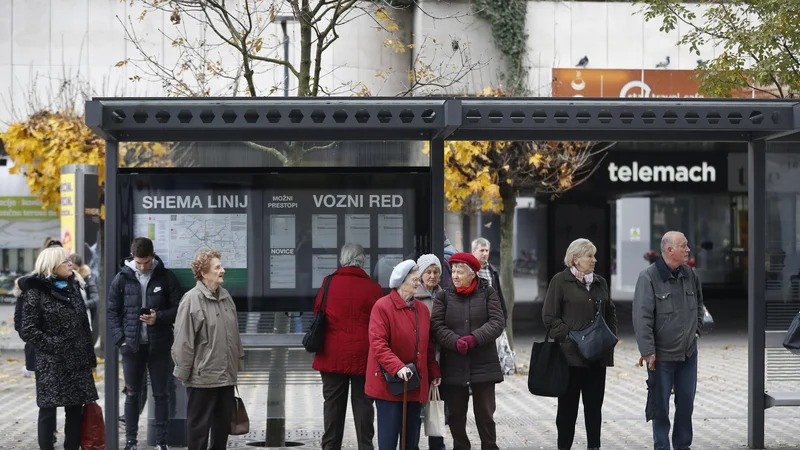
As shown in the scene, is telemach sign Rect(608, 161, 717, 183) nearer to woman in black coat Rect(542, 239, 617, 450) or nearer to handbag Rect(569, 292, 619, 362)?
woman in black coat Rect(542, 239, 617, 450)

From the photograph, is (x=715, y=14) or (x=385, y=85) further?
(x=385, y=85)

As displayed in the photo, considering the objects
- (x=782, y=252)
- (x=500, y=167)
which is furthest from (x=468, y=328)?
(x=500, y=167)

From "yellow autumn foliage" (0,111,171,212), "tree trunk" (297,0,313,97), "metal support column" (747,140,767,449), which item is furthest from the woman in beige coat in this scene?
"yellow autumn foliage" (0,111,171,212)

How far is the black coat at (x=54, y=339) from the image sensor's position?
25.0ft

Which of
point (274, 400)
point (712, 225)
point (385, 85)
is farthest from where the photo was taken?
point (712, 225)

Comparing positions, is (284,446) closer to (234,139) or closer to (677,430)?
(234,139)

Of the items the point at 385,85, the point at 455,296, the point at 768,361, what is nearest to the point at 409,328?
the point at 455,296

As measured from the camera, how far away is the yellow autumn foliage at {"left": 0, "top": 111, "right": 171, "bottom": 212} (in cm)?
1555

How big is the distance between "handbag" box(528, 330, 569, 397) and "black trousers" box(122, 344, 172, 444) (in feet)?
9.57

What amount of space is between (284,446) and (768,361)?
419cm

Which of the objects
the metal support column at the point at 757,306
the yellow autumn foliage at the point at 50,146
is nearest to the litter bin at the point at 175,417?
the metal support column at the point at 757,306

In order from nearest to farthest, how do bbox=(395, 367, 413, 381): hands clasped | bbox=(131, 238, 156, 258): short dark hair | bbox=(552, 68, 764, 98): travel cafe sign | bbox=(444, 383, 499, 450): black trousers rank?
bbox=(395, 367, 413, 381): hands clasped < bbox=(444, 383, 499, 450): black trousers < bbox=(131, 238, 156, 258): short dark hair < bbox=(552, 68, 764, 98): travel cafe sign

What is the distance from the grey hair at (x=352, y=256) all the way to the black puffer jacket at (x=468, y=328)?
639mm

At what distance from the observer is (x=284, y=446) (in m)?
8.91
